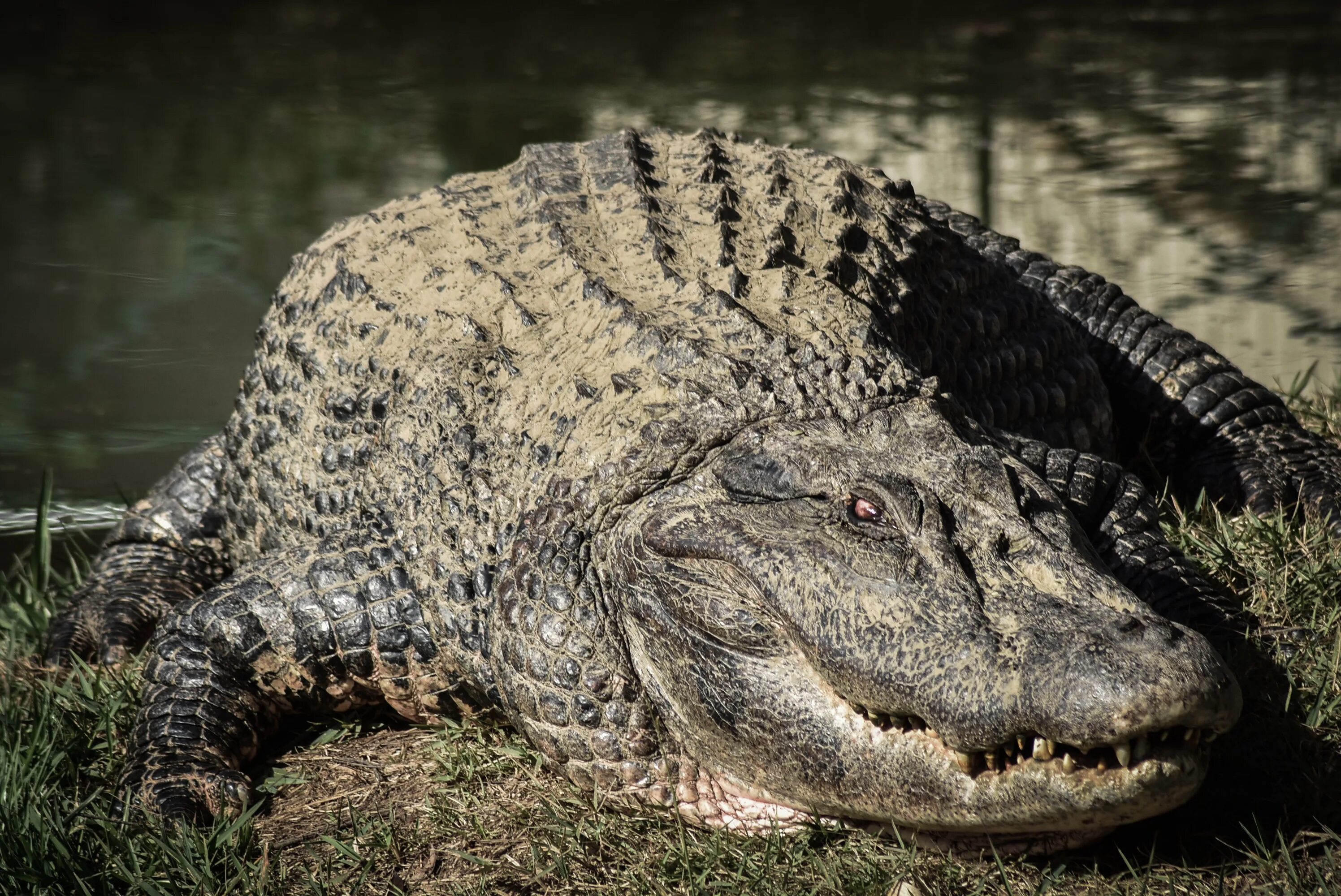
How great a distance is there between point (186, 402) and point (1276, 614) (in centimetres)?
507

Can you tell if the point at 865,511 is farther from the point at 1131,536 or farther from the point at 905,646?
the point at 1131,536

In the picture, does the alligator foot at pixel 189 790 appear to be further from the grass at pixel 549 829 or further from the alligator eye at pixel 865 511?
the alligator eye at pixel 865 511

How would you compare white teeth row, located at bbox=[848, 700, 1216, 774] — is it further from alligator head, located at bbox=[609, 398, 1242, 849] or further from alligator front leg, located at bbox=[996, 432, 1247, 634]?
alligator front leg, located at bbox=[996, 432, 1247, 634]

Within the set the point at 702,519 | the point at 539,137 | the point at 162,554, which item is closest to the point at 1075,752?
the point at 702,519

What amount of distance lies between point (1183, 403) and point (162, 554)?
3502mm

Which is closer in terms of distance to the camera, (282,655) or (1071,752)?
(1071,752)

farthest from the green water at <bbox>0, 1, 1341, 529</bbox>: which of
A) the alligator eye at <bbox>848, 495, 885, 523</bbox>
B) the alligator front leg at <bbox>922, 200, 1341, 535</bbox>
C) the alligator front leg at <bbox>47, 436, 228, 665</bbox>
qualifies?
the alligator eye at <bbox>848, 495, 885, 523</bbox>

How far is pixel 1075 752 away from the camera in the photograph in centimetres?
204

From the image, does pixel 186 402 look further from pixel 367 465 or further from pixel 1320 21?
pixel 1320 21

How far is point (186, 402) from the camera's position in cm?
622

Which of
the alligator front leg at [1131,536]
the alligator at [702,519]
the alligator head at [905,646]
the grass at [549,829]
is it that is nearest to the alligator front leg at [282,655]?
the alligator at [702,519]

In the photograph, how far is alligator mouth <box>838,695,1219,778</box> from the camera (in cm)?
200

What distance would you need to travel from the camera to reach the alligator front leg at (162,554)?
13.0 ft

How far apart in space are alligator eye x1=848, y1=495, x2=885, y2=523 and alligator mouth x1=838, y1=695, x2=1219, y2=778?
0.41 m
